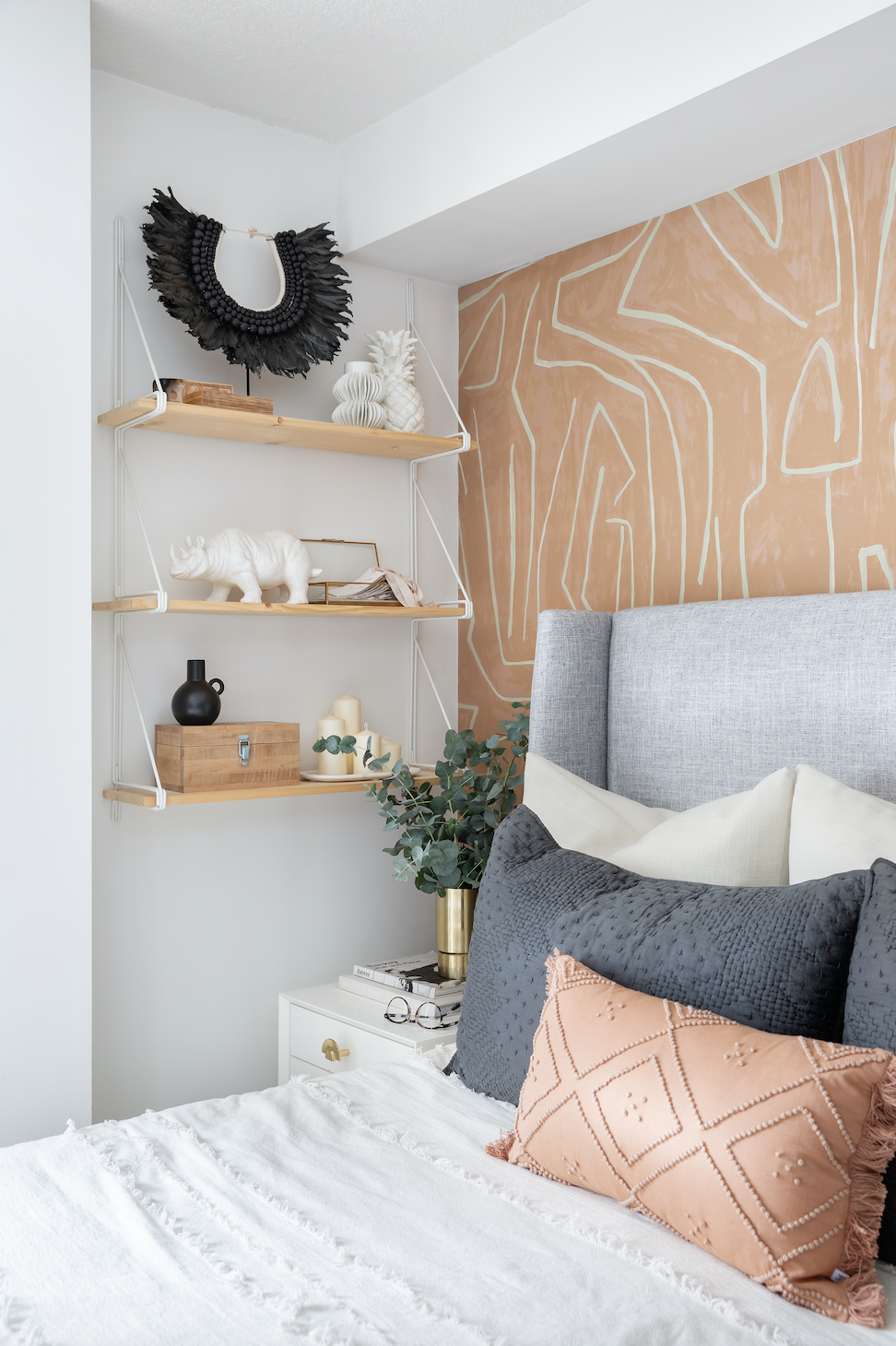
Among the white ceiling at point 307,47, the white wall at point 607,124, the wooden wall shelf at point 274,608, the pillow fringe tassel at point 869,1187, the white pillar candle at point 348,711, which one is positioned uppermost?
the white ceiling at point 307,47

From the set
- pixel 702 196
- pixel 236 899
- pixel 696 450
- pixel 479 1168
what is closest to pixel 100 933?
pixel 236 899

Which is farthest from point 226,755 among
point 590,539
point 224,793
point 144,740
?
point 590,539

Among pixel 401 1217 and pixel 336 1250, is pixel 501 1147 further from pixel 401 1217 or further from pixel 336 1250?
pixel 336 1250

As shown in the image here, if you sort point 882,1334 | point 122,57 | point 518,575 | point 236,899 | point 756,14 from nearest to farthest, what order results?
1. point 882,1334
2. point 756,14
3. point 122,57
4. point 236,899
5. point 518,575

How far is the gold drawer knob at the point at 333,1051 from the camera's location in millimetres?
2240

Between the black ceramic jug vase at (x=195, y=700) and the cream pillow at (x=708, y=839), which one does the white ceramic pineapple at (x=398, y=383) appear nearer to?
the black ceramic jug vase at (x=195, y=700)

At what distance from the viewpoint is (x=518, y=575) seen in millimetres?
2717

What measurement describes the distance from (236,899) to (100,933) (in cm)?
32

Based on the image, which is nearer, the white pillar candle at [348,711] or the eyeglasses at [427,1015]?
the eyeglasses at [427,1015]

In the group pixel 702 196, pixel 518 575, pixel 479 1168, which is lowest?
pixel 479 1168

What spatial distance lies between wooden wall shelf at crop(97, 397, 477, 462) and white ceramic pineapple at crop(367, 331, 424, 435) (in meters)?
0.05

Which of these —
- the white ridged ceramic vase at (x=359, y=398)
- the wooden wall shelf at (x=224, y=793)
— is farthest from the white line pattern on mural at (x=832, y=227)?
the wooden wall shelf at (x=224, y=793)

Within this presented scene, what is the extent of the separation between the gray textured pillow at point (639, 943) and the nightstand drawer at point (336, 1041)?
0.52m

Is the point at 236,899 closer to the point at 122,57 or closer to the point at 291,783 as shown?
the point at 291,783
